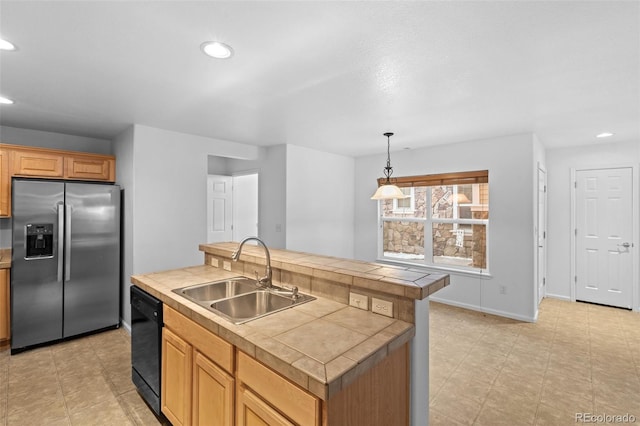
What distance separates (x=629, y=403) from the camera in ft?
7.64

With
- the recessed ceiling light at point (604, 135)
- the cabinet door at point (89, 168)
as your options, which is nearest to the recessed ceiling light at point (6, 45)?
the cabinet door at point (89, 168)

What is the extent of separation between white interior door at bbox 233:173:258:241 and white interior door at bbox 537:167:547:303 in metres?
4.74

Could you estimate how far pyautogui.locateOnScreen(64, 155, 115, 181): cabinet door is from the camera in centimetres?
359

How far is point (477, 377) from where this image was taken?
2676 millimetres

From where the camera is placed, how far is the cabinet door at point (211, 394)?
4.97 feet

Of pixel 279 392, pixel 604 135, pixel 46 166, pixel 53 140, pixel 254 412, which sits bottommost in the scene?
pixel 254 412

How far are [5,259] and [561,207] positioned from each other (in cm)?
741

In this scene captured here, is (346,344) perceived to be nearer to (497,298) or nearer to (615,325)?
(497,298)

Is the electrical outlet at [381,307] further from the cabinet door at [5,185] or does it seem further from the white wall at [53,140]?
the white wall at [53,140]

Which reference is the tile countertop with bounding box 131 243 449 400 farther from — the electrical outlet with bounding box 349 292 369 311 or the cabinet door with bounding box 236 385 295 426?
the cabinet door with bounding box 236 385 295 426

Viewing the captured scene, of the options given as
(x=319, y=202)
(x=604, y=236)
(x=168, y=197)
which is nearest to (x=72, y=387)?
(x=168, y=197)

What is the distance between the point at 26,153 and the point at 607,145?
7523 millimetres

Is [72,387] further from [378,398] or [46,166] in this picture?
[378,398]

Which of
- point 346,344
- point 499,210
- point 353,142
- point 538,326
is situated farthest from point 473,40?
point 538,326
